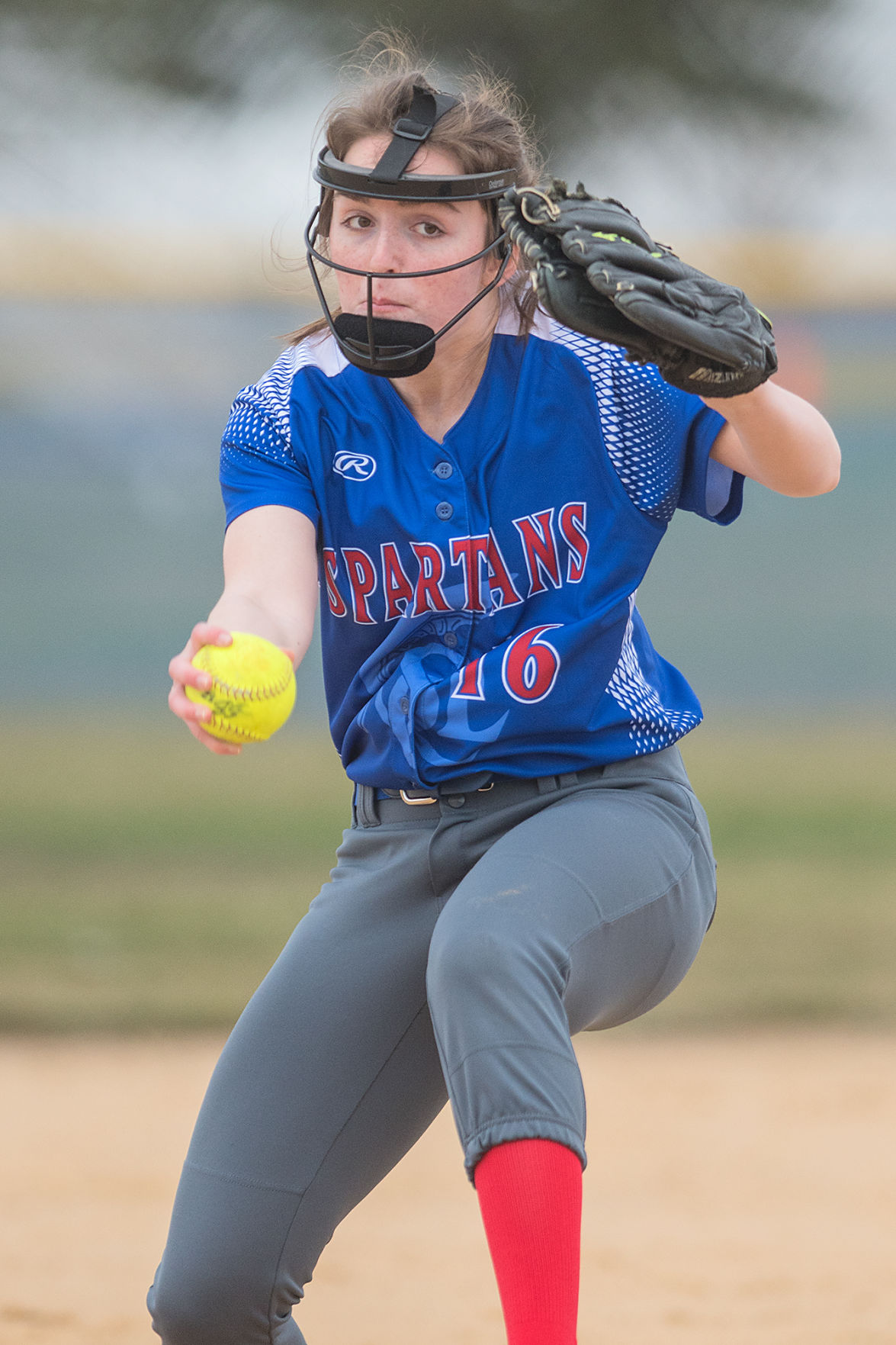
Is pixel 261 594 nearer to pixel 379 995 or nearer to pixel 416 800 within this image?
pixel 416 800

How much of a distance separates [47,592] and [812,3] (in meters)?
7.59

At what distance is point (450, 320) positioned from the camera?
6.30 ft

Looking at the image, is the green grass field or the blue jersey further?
the green grass field

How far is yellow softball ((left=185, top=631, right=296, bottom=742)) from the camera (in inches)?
65.0

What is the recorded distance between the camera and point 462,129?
6.34 feet

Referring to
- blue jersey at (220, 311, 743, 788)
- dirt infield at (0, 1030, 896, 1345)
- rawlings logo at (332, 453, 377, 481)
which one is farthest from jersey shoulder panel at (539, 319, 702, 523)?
dirt infield at (0, 1030, 896, 1345)

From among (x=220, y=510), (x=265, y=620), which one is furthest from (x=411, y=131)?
(x=220, y=510)

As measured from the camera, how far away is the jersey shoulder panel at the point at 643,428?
6.35 ft

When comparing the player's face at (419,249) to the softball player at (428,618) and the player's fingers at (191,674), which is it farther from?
the player's fingers at (191,674)

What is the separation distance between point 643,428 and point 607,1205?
2.09 meters

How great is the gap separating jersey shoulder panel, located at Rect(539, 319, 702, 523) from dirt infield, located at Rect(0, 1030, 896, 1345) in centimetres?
161

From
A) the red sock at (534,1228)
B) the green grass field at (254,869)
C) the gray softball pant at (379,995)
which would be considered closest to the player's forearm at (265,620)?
the gray softball pant at (379,995)

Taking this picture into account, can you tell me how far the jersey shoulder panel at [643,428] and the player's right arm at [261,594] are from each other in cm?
40

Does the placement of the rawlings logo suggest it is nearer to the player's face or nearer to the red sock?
the player's face
